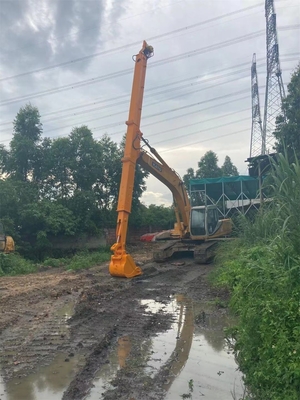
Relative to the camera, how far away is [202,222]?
17.0m

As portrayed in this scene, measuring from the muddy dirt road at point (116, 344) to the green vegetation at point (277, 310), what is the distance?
0.85 metres

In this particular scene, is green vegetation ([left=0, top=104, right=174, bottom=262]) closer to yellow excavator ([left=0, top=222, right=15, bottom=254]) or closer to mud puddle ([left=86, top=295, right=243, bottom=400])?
yellow excavator ([left=0, top=222, right=15, bottom=254])

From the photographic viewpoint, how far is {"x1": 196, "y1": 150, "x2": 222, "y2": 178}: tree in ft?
144

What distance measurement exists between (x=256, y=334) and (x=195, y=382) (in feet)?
4.41

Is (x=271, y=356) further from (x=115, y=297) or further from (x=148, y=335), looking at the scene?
(x=115, y=297)

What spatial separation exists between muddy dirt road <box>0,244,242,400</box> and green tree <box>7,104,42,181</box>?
50.9 ft

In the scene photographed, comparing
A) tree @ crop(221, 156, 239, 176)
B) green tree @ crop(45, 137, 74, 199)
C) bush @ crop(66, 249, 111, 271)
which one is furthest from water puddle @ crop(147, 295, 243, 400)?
tree @ crop(221, 156, 239, 176)

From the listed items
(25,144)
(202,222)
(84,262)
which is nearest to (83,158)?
(25,144)

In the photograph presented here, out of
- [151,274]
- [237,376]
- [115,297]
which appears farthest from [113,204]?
[237,376]

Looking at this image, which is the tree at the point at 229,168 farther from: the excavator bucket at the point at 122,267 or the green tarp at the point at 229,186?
the excavator bucket at the point at 122,267

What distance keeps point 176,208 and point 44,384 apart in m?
13.4

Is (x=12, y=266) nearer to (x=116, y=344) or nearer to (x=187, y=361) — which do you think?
(x=116, y=344)

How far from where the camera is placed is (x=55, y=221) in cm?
2314

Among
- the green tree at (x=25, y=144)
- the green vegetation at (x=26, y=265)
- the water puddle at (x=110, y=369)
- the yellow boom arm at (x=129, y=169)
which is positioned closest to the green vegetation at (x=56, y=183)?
the green tree at (x=25, y=144)
